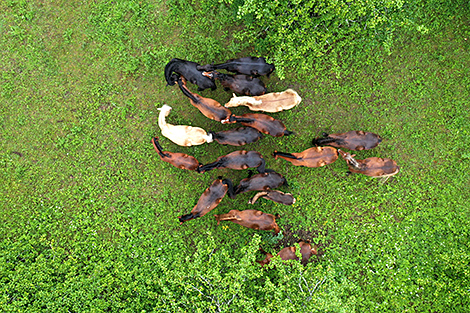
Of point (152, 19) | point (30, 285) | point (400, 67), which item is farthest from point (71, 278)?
point (400, 67)

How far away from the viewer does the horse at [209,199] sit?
7.65 metres

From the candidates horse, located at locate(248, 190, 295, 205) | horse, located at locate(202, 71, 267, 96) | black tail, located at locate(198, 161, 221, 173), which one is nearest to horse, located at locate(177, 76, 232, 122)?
horse, located at locate(202, 71, 267, 96)

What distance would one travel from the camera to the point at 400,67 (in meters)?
8.70

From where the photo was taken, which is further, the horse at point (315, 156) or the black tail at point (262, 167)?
the black tail at point (262, 167)

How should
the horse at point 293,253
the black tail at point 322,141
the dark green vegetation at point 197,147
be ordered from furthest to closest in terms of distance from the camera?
the dark green vegetation at point 197,147 < the black tail at point 322,141 < the horse at point 293,253

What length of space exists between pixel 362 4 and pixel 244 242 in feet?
21.7

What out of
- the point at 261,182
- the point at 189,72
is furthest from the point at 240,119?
the point at 189,72

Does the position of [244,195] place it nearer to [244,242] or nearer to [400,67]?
[244,242]

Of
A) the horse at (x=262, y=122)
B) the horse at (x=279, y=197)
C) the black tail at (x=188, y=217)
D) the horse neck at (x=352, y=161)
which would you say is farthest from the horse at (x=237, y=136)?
the horse neck at (x=352, y=161)

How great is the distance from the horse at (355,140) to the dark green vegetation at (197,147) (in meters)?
0.68

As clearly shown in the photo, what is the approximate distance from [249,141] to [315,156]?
1855 millimetres

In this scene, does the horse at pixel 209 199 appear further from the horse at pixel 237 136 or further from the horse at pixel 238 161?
the horse at pixel 237 136

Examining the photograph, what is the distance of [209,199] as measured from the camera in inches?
302

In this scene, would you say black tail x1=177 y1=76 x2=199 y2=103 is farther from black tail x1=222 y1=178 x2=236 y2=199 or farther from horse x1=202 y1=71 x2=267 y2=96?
black tail x1=222 y1=178 x2=236 y2=199
